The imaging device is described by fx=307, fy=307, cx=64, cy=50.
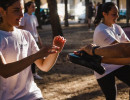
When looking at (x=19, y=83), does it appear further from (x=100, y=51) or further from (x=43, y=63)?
(x=100, y=51)

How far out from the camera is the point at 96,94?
20.7 ft

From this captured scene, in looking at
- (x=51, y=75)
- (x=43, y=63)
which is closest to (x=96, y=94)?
(x=51, y=75)

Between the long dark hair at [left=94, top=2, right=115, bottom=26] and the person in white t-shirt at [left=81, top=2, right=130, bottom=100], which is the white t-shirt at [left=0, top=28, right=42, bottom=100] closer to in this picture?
the person in white t-shirt at [left=81, top=2, right=130, bottom=100]

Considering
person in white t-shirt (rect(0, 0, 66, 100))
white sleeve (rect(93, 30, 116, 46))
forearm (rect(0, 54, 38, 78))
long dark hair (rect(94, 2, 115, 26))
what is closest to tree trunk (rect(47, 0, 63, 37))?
long dark hair (rect(94, 2, 115, 26))

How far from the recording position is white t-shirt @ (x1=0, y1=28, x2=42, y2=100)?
268 centimetres

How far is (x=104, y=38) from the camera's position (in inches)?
156

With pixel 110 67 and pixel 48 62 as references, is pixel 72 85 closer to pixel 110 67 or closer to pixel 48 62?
pixel 110 67

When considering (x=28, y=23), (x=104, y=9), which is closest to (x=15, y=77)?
(x=104, y=9)

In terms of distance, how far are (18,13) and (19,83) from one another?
63 cm

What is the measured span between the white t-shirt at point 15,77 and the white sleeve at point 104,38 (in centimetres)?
142

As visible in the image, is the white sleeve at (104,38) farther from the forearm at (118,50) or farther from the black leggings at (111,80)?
the forearm at (118,50)

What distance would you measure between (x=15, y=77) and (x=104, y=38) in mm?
1612

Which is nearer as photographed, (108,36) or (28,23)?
(108,36)

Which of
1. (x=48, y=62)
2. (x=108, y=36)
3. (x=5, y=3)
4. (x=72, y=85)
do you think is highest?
(x=5, y=3)
